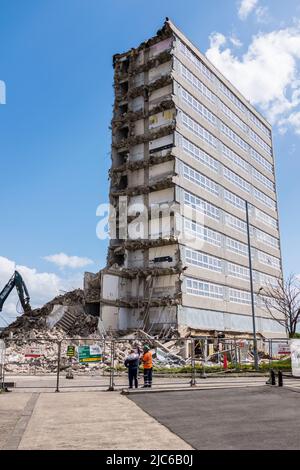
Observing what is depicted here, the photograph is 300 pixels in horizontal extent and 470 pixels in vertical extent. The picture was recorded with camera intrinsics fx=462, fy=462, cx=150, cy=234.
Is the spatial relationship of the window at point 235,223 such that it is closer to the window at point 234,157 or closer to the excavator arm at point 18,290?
the window at point 234,157

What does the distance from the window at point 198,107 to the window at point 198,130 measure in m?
1.76

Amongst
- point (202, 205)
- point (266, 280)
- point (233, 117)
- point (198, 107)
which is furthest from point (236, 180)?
point (266, 280)

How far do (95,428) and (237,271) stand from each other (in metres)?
49.4

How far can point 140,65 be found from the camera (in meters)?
54.9

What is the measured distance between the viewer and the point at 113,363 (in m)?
18.2

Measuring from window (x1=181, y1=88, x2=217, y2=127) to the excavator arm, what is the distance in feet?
90.0

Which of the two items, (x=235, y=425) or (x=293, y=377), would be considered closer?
(x=235, y=425)

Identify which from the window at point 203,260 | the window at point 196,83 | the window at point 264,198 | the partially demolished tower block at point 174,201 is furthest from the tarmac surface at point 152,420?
the window at point 264,198

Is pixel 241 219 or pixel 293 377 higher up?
pixel 241 219

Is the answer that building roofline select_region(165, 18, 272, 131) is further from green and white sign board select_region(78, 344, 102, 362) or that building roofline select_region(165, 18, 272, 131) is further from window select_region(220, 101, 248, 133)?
green and white sign board select_region(78, 344, 102, 362)

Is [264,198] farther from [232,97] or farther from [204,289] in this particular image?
[204,289]
